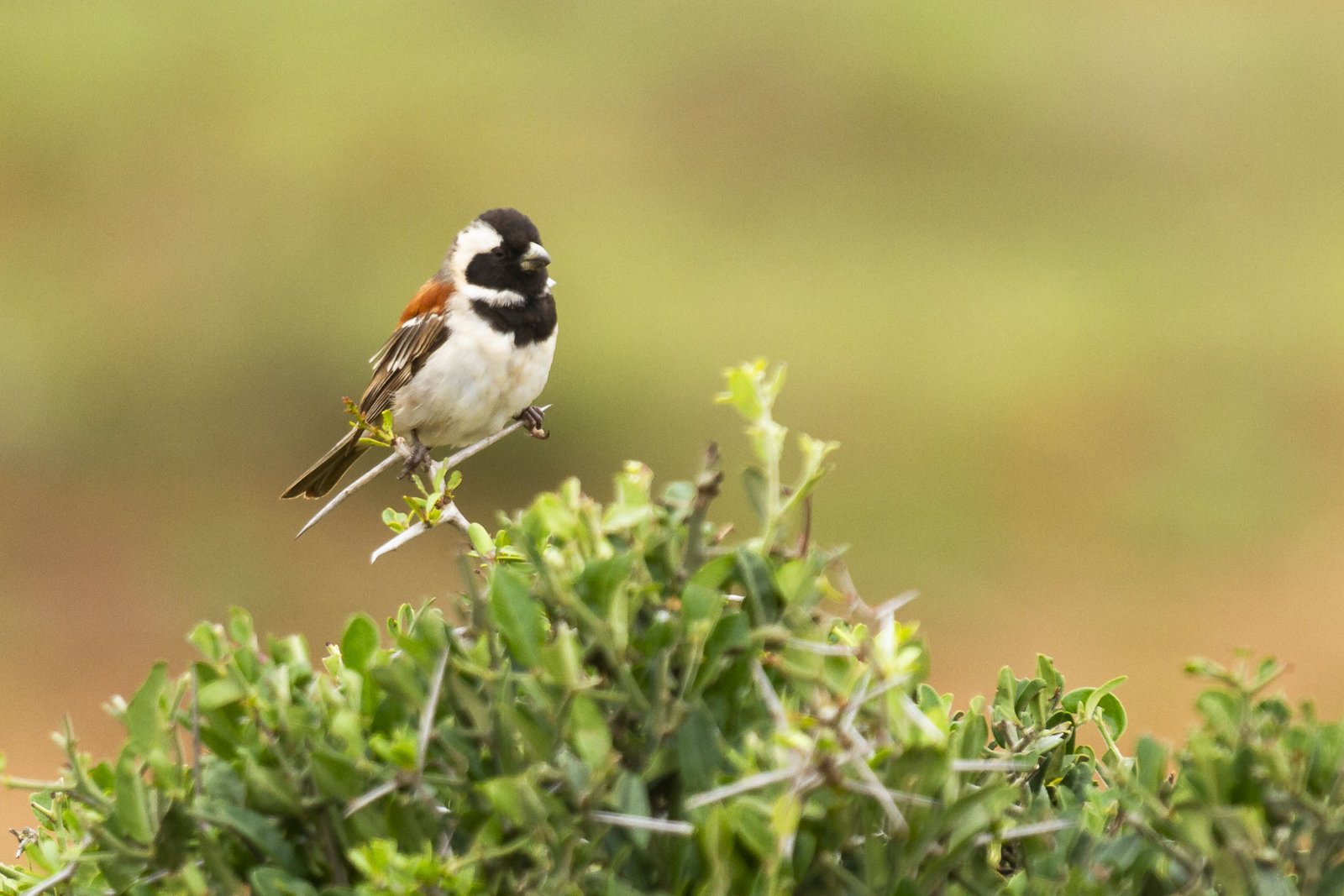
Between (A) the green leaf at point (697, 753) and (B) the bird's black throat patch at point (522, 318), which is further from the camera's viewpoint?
(B) the bird's black throat patch at point (522, 318)

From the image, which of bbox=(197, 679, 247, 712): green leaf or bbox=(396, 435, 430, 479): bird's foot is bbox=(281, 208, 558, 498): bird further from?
bbox=(197, 679, 247, 712): green leaf

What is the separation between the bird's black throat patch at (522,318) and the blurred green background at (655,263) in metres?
3.91

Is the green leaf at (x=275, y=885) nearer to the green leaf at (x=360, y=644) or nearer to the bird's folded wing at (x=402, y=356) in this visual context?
the green leaf at (x=360, y=644)

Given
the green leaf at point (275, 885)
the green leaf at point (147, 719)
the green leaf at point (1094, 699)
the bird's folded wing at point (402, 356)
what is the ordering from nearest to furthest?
1. the green leaf at point (275, 885)
2. the green leaf at point (147, 719)
3. the green leaf at point (1094, 699)
4. the bird's folded wing at point (402, 356)

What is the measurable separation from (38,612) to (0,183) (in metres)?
4.31

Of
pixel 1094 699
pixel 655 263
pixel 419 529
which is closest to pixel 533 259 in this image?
pixel 419 529

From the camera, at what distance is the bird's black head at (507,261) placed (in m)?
5.03

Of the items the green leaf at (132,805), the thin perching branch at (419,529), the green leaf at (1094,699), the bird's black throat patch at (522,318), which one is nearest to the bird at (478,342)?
the bird's black throat patch at (522,318)

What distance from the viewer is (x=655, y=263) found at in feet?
38.9

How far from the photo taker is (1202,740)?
4.93ft

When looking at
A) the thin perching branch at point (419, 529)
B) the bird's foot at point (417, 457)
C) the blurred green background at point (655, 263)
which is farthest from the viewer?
the blurred green background at point (655, 263)

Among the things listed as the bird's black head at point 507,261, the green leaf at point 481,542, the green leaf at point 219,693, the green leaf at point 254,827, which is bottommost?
the green leaf at point 254,827

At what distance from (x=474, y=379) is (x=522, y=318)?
25cm

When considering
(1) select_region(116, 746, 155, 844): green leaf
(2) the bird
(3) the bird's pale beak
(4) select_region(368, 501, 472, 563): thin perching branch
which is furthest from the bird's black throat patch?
(1) select_region(116, 746, 155, 844): green leaf
